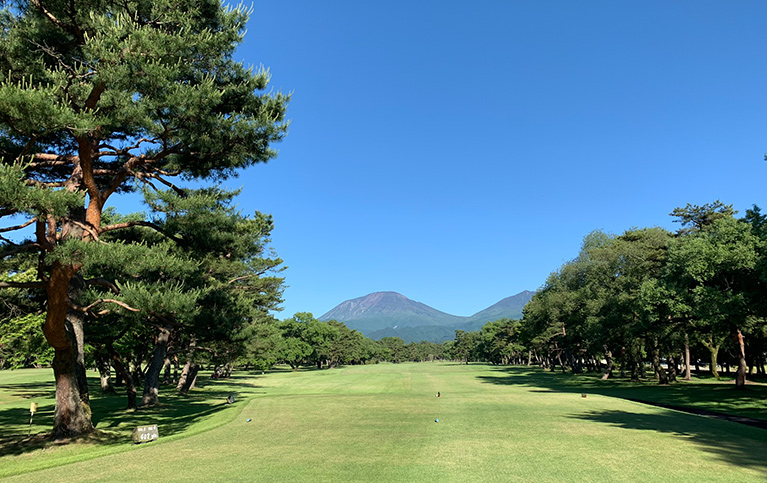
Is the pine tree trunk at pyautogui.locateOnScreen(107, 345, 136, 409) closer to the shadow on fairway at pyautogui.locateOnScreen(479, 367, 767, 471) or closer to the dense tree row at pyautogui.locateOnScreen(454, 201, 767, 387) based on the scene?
the shadow on fairway at pyautogui.locateOnScreen(479, 367, 767, 471)

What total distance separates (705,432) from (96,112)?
23.2 m

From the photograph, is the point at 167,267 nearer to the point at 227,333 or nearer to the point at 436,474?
the point at 227,333

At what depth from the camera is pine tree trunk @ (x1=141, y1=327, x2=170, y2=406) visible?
27828 millimetres

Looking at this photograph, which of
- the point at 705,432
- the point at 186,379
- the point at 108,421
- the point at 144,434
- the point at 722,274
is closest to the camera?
the point at 144,434

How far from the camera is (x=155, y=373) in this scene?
2872 cm

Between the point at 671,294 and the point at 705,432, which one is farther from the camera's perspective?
the point at 671,294

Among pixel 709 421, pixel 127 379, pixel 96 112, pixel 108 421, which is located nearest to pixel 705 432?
pixel 709 421

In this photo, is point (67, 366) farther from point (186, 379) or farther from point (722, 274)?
point (722, 274)

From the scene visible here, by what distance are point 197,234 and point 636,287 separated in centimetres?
3873

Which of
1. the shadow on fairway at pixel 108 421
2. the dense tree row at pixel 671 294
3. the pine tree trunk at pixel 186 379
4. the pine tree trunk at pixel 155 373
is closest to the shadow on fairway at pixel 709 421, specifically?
the dense tree row at pixel 671 294

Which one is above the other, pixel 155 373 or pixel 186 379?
pixel 155 373

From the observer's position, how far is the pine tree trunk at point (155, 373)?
91.3 feet

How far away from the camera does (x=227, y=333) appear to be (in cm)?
2041

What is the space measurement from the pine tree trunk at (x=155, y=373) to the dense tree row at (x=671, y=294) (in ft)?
115
